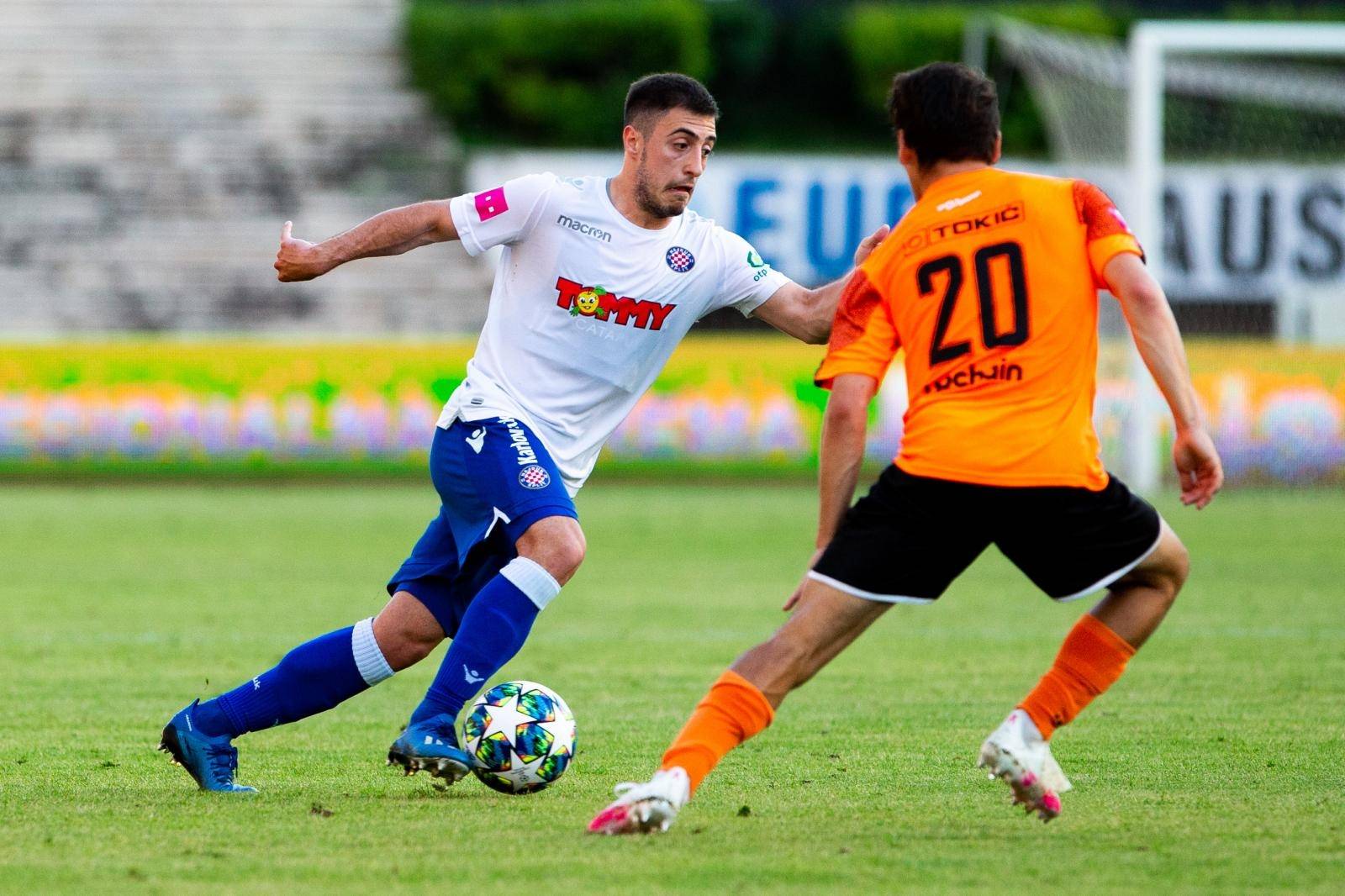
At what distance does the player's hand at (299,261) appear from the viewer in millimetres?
5172

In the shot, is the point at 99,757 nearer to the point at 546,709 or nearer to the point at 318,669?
the point at 318,669

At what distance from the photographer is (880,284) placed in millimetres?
4586

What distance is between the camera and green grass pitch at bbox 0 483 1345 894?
14.2 ft

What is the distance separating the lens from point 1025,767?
4.64 meters

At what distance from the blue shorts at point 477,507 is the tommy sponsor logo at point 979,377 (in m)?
1.22

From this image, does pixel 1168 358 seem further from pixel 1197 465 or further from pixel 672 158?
pixel 672 158

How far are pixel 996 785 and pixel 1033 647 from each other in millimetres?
3606

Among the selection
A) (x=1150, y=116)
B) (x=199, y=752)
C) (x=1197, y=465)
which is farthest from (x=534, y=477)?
(x=1150, y=116)

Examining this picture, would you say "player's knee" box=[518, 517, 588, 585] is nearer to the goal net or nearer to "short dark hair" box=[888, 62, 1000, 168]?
"short dark hair" box=[888, 62, 1000, 168]

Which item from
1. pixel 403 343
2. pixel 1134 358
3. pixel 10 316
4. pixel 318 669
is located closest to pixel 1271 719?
pixel 318 669

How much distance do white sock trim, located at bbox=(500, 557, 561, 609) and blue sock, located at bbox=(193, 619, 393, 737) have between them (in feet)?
1.77

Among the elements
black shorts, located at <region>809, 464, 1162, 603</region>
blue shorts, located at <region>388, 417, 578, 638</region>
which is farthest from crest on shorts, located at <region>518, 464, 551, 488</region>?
black shorts, located at <region>809, 464, 1162, 603</region>

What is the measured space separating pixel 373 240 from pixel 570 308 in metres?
0.60

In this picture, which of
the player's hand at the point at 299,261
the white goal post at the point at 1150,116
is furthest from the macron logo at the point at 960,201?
the white goal post at the point at 1150,116
